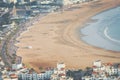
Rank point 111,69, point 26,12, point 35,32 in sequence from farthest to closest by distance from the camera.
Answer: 1. point 26,12
2. point 35,32
3. point 111,69

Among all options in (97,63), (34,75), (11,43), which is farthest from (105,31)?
(34,75)

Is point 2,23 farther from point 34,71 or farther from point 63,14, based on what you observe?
point 34,71

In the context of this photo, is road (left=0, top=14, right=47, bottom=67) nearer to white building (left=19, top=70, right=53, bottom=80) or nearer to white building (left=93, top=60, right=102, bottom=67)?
white building (left=19, top=70, right=53, bottom=80)

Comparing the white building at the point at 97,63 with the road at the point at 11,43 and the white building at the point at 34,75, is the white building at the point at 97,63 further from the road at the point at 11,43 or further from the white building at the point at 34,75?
the road at the point at 11,43

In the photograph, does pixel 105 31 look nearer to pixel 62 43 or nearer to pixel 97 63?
pixel 62 43

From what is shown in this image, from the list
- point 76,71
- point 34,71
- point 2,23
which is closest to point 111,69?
point 76,71
